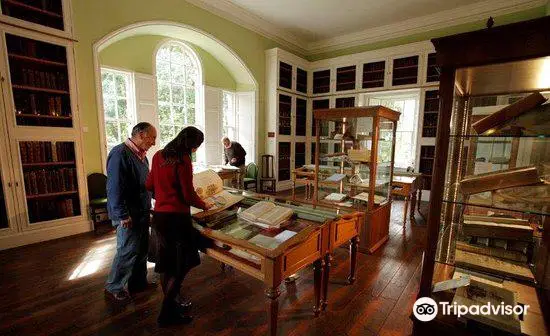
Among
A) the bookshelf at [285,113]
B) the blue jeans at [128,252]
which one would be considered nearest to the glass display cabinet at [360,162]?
the blue jeans at [128,252]

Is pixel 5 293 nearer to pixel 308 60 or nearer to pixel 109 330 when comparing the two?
pixel 109 330

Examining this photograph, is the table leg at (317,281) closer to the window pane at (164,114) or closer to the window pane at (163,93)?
the window pane at (164,114)

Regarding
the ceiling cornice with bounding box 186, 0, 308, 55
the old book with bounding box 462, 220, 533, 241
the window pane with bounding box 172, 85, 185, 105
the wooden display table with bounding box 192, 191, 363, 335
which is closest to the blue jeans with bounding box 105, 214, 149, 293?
the wooden display table with bounding box 192, 191, 363, 335

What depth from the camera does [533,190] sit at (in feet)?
4.40

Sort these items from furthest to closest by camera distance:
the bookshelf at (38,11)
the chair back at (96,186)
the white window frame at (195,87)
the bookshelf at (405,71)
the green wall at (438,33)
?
the bookshelf at (405,71)
the white window frame at (195,87)
the green wall at (438,33)
the chair back at (96,186)
the bookshelf at (38,11)

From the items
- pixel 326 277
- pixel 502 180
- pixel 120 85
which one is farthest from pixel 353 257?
pixel 120 85

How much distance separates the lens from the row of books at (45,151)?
3544 millimetres

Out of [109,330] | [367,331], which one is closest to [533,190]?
[367,331]

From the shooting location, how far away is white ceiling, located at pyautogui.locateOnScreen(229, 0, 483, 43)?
5.58 m

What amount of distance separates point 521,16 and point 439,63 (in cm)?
642

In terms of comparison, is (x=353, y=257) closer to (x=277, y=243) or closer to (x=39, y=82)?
(x=277, y=243)

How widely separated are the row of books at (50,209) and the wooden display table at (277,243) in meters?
3.18

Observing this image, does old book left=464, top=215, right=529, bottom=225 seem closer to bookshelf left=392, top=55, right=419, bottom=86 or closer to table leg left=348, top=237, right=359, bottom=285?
table leg left=348, top=237, right=359, bottom=285

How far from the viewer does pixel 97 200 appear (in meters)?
4.11
